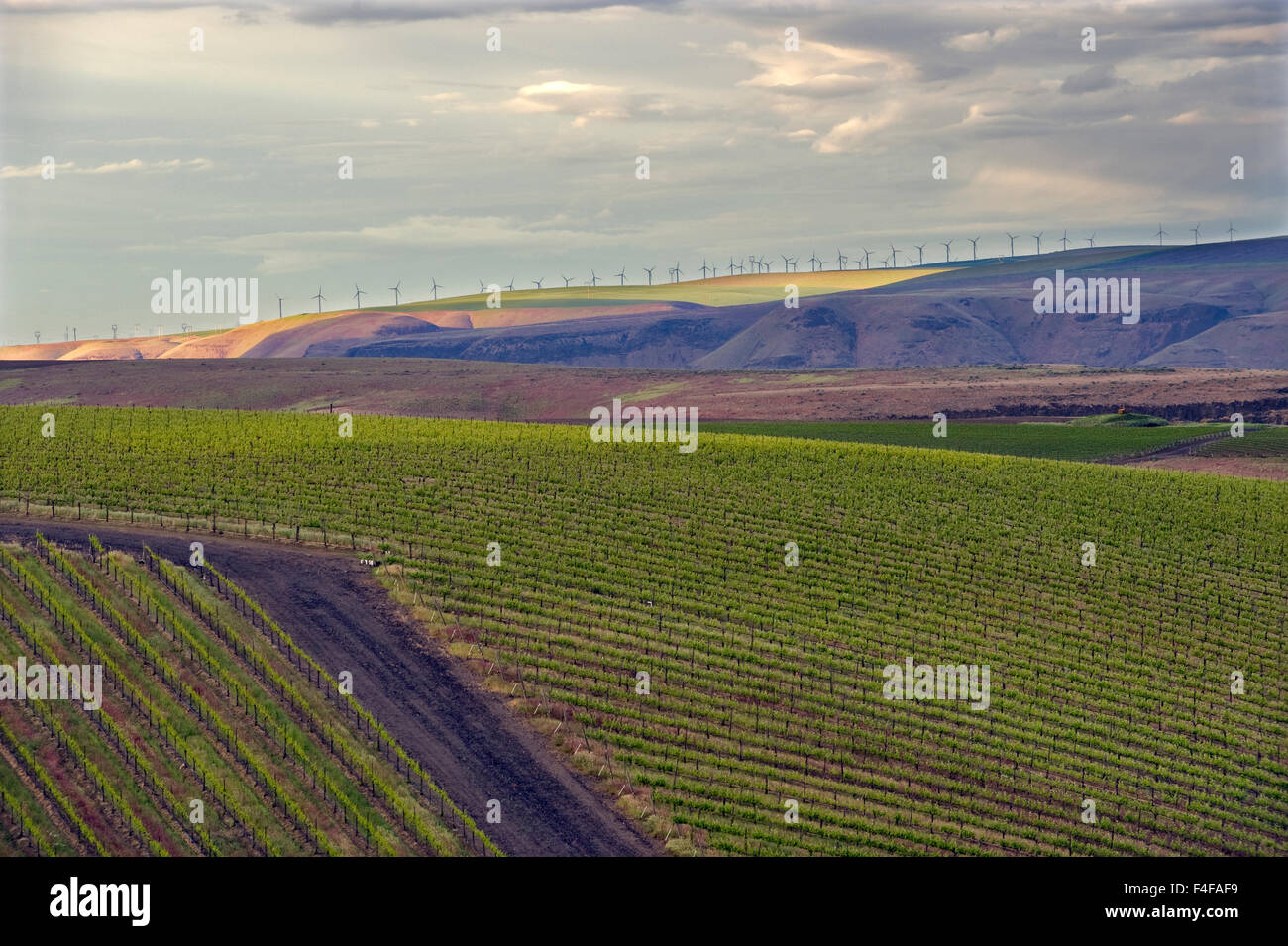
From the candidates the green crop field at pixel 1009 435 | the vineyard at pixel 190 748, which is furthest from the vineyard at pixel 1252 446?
the vineyard at pixel 190 748

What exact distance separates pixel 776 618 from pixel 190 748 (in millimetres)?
21406

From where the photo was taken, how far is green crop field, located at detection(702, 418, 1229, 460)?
10394 cm

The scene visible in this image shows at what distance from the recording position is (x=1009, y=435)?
375 ft

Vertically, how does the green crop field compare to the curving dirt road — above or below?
above

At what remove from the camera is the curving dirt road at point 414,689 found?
106 ft

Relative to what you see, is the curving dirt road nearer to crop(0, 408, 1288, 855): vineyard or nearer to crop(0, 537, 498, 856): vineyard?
crop(0, 537, 498, 856): vineyard

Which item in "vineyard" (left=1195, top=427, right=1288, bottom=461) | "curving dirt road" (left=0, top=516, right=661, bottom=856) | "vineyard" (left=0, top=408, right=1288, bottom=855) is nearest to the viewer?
"curving dirt road" (left=0, top=516, right=661, bottom=856)

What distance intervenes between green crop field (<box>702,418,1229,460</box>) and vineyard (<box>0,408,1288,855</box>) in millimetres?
29363

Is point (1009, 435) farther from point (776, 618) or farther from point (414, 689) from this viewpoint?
point (414, 689)

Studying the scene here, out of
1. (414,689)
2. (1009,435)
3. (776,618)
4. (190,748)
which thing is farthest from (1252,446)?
(190,748)

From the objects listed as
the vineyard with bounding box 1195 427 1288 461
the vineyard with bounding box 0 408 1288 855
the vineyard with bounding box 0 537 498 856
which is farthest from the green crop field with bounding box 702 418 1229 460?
the vineyard with bounding box 0 537 498 856

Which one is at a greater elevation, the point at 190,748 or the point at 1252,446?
the point at 1252,446

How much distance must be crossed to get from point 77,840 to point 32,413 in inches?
2261
